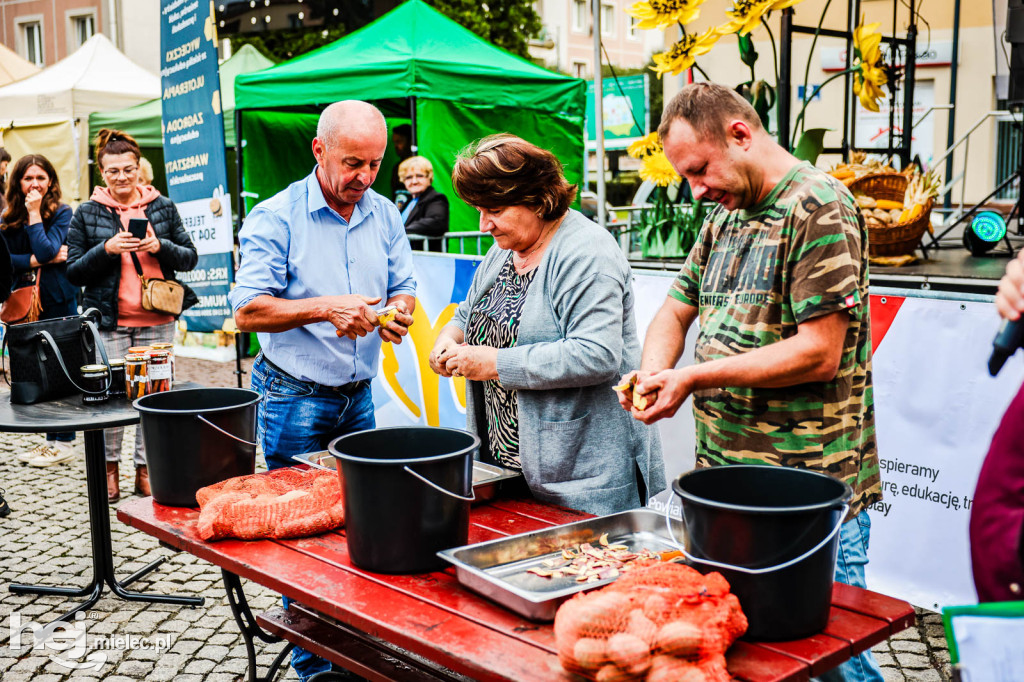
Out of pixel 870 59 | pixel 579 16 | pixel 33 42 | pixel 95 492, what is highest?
pixel 579 16

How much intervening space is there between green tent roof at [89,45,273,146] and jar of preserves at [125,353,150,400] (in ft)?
25.0

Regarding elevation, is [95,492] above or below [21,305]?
below

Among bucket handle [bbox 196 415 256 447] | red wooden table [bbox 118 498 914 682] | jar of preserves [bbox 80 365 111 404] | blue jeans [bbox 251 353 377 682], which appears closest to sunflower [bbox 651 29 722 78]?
blue jeans [bbox 251 353 377 682]

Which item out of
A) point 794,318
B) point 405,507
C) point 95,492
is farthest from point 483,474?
point 95,492

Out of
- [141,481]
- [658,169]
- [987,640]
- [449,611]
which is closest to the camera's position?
[987,640]

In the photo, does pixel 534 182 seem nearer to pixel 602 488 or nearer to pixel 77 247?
pixel 602 488

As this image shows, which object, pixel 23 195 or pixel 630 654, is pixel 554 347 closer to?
pixel 630 654

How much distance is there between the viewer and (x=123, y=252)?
17.2ft

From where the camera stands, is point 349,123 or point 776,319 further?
point 349,123

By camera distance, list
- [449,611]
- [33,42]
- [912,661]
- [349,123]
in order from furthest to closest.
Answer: [33,42] < [912,661] < [349,123] < [449,611]

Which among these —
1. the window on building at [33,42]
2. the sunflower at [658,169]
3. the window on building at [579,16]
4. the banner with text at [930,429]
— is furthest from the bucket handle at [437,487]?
the window on building at [579,16]

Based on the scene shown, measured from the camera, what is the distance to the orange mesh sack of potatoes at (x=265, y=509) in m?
2.13

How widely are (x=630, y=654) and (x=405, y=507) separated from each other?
633 millimetres

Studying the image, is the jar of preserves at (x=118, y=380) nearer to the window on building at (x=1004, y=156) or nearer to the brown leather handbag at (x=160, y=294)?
the brown leather handbag at (x=160, y=294)
